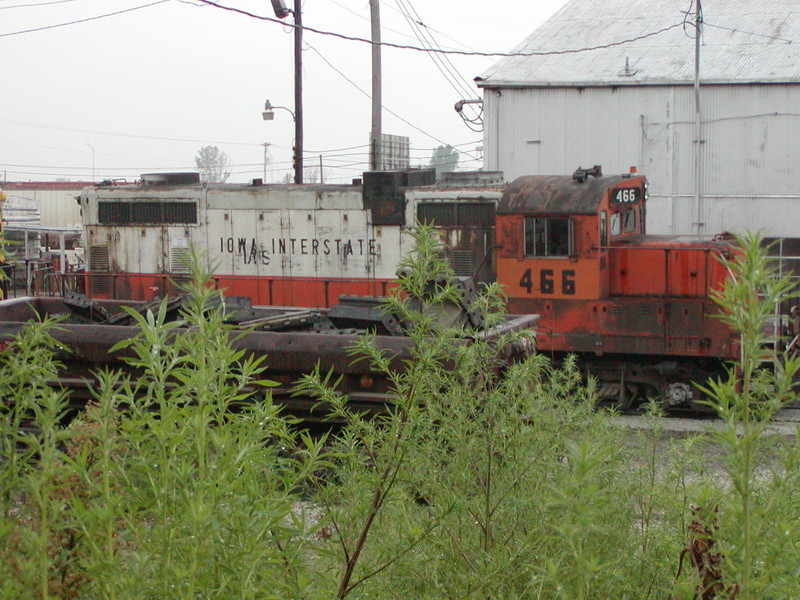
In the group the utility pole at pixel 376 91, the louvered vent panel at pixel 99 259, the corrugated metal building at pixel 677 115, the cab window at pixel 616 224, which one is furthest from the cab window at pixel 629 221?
the corrugated metal building at pixel 677 115

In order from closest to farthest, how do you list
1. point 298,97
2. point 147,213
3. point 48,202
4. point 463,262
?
1. point 463,262
2. point 147,213
3. point 298,97
4. point 48,202

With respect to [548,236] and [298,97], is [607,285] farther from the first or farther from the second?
[298,97]

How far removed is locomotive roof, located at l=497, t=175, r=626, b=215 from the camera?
1245 centimetres

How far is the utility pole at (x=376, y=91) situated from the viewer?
22.5m

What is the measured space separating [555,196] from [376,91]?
36.6 feet

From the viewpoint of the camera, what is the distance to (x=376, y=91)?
22.8m

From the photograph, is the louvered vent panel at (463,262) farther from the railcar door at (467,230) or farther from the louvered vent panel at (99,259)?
the louvered vent panel at (99,259)

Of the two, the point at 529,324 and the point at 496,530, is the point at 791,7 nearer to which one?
the point at 529,324

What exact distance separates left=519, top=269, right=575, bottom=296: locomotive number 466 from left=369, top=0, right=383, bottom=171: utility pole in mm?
10199

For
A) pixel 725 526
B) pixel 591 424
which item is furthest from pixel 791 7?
pixel 725 526

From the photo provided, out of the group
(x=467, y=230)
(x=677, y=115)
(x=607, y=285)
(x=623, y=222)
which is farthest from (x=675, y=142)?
(x=607, y=285)

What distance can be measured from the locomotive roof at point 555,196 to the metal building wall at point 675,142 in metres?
11.7

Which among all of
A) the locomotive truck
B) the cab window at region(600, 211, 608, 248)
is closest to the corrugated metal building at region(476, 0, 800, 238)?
the locomotive truck

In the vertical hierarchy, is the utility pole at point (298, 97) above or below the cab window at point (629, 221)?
above
